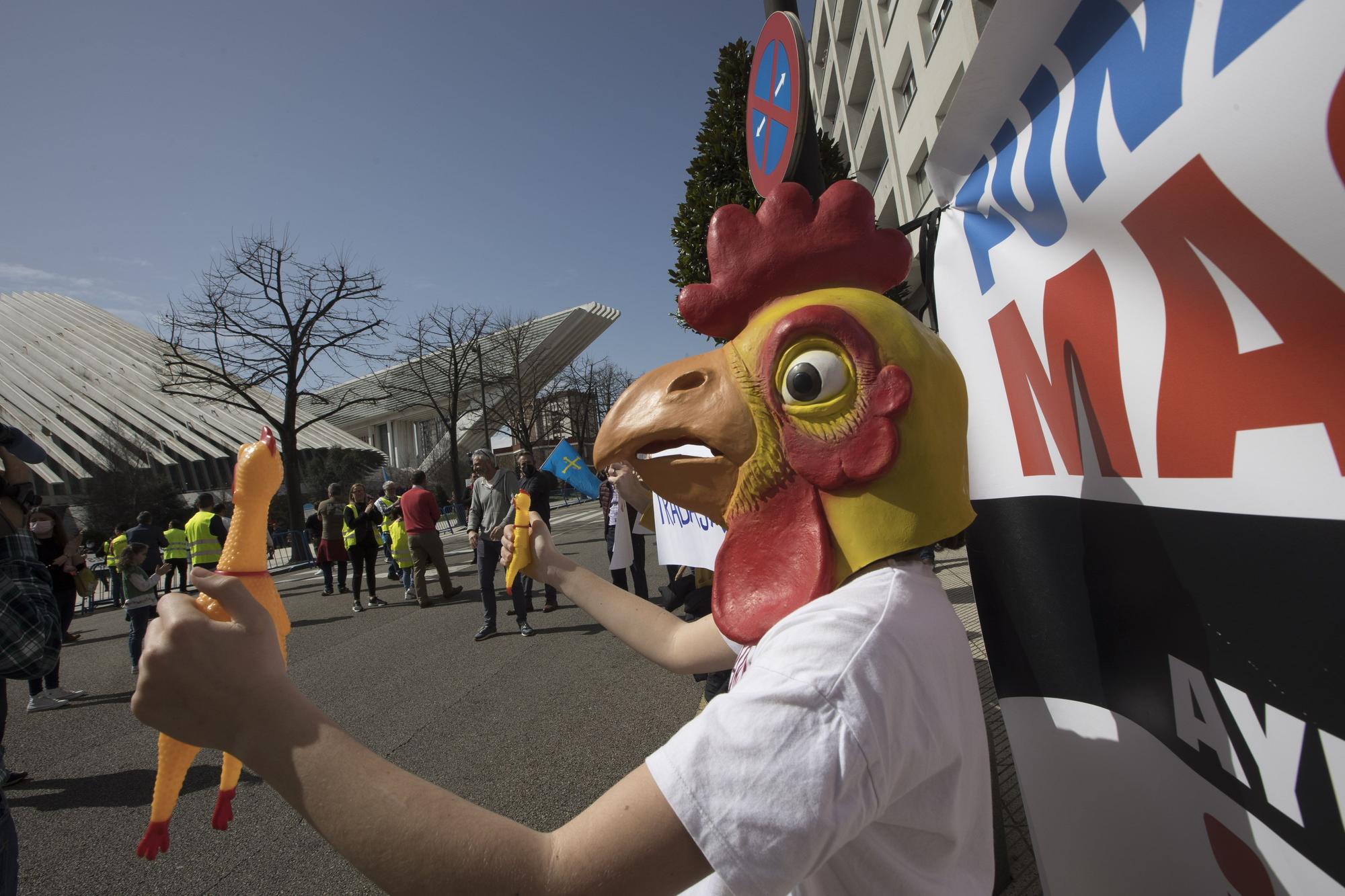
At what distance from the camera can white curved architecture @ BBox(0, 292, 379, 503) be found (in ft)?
68.5

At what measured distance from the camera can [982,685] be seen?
3.53 meters

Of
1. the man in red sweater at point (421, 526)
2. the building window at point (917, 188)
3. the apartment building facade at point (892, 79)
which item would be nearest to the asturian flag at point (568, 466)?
the man in red sweater at point (421, 526)

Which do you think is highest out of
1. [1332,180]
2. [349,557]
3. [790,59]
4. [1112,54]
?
[790,59]

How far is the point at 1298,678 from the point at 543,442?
34778 millimetres

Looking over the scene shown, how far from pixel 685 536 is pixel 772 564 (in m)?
A: 2.42

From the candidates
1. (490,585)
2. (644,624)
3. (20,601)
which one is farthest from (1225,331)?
(490,585)

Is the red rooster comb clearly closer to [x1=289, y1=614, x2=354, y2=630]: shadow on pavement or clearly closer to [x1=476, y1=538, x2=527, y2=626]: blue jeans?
[x1=476, y1=538, x2=527, y2=626]: blue jeans

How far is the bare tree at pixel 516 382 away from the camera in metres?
27.9

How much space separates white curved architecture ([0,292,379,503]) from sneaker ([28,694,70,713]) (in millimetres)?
16987

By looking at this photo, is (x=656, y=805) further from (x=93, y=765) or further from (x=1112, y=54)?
(x=93, y=765)

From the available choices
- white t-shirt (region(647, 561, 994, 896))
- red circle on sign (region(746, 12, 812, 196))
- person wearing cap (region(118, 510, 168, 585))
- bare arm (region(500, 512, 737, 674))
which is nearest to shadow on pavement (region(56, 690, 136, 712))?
person wearing cap (region(118, 510, 168, 585))

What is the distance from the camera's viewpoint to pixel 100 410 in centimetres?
2364

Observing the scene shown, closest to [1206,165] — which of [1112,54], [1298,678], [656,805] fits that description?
[1112,54]

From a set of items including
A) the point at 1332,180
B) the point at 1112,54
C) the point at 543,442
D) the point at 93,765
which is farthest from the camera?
the point at 543,442
